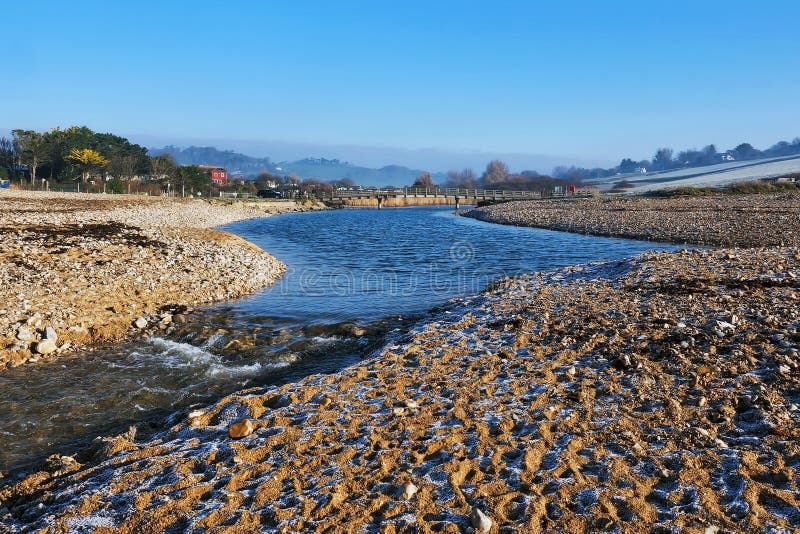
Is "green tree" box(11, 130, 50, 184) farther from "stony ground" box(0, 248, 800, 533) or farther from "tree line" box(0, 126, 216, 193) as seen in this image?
"stony ground" box(0, 248, 800, 533)

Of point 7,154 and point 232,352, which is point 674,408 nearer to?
point 232,352

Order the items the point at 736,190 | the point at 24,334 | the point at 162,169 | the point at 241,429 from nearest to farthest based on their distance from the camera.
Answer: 1. the point at 241,429
2. the point at 24,334
3. the point at 736,190
4. the point at 162,169

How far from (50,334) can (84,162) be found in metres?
85.6

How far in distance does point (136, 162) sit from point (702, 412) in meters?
106

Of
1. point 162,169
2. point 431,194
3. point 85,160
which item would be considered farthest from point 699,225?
point 162,169

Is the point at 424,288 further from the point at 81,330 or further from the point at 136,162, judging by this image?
the point at 136,162

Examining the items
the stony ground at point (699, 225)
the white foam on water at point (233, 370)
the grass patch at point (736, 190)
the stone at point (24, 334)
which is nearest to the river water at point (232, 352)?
the white foam on water at point (233, 370)

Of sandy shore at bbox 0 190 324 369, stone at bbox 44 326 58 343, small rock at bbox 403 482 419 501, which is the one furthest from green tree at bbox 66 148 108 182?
small rock at bbox 403 482 419 501

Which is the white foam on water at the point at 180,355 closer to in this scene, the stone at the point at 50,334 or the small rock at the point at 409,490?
the stone at the point at 50,334

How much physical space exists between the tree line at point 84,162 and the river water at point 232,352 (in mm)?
73083

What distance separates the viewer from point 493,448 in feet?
18.3

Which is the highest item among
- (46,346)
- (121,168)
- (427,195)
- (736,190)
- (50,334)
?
(121,168)

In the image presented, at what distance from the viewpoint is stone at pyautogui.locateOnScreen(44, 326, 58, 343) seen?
10453 millimetres

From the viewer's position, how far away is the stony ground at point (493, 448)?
4449mm
